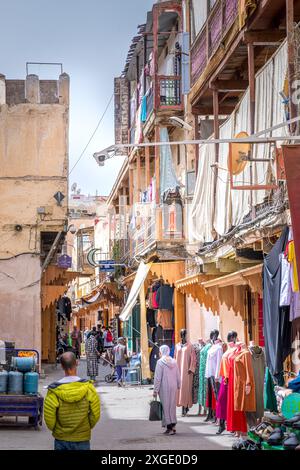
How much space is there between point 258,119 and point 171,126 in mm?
12261

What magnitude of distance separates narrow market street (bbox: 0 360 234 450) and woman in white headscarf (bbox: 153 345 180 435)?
26 cm

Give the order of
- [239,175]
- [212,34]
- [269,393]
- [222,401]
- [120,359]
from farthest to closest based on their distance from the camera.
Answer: [120,359] < [212,34] < [239,175] < [222,401] < [269,393]

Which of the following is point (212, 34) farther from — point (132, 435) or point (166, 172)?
point (132, 435)

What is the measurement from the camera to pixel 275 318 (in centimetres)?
1285

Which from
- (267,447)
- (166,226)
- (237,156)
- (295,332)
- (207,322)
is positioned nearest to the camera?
(267,447)

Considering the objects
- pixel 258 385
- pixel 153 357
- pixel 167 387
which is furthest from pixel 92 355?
pixel 258 385

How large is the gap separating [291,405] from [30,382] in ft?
22.1

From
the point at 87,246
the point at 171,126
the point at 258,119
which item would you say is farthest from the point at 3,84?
the point at 87,246

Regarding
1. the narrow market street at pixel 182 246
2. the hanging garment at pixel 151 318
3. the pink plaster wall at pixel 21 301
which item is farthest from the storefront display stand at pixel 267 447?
the hanging garment at pixel 151 318

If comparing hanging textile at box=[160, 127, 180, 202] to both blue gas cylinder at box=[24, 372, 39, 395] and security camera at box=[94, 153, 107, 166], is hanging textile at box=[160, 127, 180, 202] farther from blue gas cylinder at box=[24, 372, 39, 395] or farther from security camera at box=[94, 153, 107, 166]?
security camera at box=[94, 153, 107, 166]

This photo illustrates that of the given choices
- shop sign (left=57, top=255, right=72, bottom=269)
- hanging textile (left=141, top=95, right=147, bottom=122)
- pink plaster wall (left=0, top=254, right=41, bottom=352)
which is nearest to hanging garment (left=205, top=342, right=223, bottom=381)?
pink plaster wall (left=0, top=254, right=41, bottom=352)

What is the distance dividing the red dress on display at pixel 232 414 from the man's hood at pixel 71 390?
617 centimetres

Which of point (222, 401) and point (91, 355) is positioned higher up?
point (91, 355)

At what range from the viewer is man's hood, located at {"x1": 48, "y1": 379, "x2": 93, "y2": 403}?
822cm
